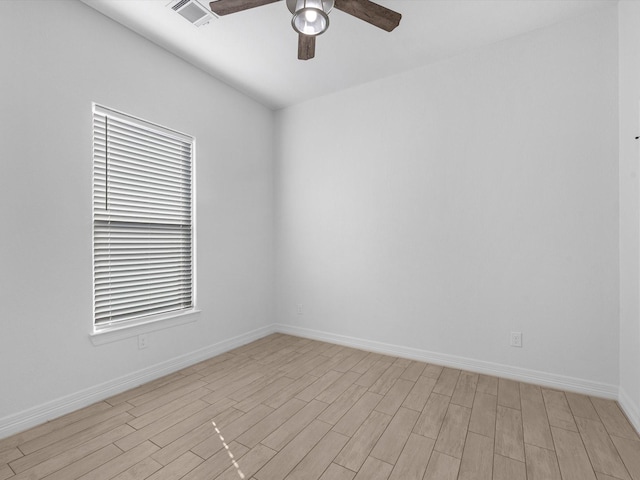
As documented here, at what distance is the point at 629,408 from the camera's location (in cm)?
207

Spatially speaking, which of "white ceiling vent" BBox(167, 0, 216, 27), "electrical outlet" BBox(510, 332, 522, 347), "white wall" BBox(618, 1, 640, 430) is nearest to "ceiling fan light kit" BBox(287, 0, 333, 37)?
"white ceiling vent" BBox(167, 0, 216, 27)

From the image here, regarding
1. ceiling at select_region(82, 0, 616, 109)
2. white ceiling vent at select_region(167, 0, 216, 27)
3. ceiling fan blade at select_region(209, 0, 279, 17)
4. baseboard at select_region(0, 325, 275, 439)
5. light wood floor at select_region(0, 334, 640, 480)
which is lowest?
light wood floor at select_region(0, 334, 640, 480)

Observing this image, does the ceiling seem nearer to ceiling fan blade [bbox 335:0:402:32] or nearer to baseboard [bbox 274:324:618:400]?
ceiling fan blade [bbox 335:0:402:32]

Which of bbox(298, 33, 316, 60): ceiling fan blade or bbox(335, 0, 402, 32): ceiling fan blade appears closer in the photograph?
bbox(335, 0, 402, 32): ceiling fan blade

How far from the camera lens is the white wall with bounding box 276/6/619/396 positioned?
7.88 ft

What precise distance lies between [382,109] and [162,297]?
2860 millimetres

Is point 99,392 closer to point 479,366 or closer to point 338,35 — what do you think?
point 479,366

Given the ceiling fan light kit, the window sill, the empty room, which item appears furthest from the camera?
the window sill

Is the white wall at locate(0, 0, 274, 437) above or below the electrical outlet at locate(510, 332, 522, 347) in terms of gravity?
above

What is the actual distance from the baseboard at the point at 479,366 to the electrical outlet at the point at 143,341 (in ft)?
5.72

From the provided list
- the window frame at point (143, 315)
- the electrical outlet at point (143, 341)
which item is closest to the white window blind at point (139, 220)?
the window frame at point (143, 315)

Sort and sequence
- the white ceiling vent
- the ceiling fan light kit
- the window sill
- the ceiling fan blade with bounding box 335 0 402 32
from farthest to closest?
the window sill < the white ceiling vent < the ceiling fan blade with bounding box 335 0 402 32 < the ceiling fan light kit

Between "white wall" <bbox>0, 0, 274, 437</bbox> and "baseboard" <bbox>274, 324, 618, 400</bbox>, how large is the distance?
1.56 metres

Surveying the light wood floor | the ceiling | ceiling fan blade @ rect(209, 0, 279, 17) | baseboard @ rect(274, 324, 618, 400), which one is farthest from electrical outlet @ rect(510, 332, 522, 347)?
ceiling fan blade @ rect(209, 0, 279, 17)
